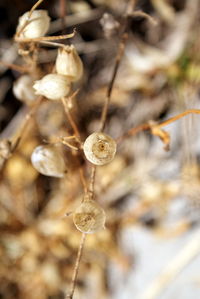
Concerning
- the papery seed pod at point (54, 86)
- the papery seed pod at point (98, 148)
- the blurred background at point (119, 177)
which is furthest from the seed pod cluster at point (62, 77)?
the blurred background at point (119, 177)

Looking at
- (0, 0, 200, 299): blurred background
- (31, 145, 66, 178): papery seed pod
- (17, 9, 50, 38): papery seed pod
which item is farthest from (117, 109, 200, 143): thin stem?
(0, 0, 200, 299): blurred background

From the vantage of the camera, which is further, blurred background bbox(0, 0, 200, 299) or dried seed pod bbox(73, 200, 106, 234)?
blurred background bbox(0, 0, 200, 299)

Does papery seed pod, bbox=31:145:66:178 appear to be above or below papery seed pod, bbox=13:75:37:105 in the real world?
below

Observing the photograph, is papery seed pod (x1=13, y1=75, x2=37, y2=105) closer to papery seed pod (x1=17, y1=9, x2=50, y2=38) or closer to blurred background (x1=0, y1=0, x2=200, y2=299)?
papery seed pod (x1=17, y1=9, x2=50, y2=38)

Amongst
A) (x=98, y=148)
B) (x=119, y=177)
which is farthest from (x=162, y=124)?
(x=119, y=177)

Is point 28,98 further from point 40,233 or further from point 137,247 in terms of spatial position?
point 137,247

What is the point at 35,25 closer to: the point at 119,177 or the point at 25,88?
the point at 25,88

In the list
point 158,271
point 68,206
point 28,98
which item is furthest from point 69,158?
point 158,271
